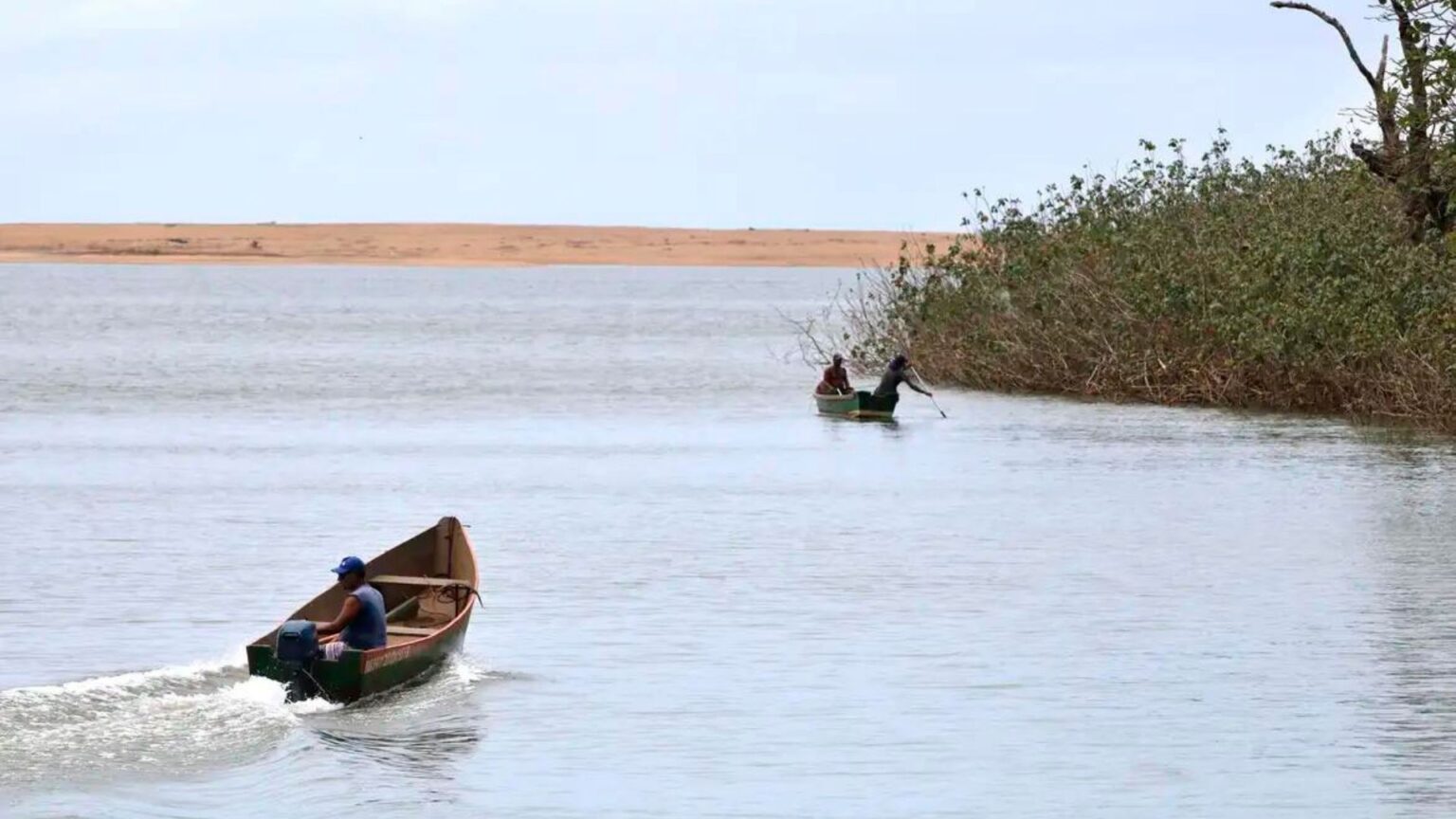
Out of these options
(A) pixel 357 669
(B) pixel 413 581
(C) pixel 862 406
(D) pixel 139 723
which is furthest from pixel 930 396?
(D) pixel 139 723

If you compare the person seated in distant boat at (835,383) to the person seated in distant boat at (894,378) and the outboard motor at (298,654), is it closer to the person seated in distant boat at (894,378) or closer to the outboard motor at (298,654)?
the person seated in distant boat at (894,378)

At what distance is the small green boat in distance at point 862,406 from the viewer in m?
48.3

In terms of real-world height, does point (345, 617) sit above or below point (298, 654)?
above

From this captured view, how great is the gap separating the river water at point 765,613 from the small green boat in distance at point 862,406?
0.42 meters

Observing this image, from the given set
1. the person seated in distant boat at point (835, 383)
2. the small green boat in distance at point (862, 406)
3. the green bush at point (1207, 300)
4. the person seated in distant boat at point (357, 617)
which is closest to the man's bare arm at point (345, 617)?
the person seated in distant boat at point (357, 617)

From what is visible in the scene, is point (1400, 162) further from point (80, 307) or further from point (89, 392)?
point (80, 307)

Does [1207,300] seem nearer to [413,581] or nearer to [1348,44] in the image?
[1348,44]

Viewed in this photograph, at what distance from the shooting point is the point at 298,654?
720 inches

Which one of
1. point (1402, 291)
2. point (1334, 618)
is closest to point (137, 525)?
point (1334, 618)

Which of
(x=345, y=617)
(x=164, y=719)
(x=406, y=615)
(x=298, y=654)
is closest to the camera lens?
(x=298, y=654)

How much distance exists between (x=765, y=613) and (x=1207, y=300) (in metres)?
23.9

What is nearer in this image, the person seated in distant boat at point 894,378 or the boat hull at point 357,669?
the boat hull at point 357,669

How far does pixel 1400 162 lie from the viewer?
3838 centimetres

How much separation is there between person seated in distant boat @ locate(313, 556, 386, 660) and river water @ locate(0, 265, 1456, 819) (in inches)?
21.4
